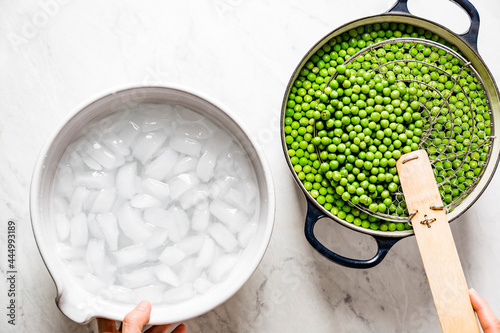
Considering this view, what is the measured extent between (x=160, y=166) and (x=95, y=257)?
30cm

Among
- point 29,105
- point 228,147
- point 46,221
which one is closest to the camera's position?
point 46,221

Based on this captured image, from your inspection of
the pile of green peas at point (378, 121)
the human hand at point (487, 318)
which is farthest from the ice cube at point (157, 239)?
the human hand at point (487, 318)

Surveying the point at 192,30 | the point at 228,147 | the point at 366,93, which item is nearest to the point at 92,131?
the point at 228,147

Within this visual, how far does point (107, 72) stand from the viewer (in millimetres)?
1388

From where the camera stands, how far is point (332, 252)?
3.97 ft

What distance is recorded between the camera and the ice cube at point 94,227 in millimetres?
1144

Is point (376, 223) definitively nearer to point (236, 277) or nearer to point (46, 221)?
point (236, 277)

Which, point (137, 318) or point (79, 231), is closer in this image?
point (137, 318)

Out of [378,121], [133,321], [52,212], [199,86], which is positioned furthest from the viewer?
[199,86]

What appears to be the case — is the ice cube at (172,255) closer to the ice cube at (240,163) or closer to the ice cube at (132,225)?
the ice cube at (132,225)

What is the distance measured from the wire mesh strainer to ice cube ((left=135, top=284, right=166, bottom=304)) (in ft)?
1.92

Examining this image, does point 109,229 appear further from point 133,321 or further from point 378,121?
point 378,121

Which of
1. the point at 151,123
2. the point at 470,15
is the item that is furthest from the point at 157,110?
the point at 470,15

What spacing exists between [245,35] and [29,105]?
745 millimetres
